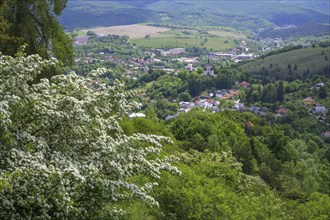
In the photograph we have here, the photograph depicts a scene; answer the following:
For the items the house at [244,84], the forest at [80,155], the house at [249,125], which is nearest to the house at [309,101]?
the house at [244,84]

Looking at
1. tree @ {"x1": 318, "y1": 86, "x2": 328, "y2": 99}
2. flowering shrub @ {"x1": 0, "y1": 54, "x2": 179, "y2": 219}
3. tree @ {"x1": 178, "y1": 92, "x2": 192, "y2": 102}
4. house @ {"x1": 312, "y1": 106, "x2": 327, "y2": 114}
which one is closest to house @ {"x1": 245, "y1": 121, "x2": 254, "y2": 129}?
house @ {"x1": 312, "y1": 106, "x2": 327, "y2": 114}

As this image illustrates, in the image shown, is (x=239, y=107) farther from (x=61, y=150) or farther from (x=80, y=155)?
(x=61, y=150)

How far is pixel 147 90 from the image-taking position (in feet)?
519

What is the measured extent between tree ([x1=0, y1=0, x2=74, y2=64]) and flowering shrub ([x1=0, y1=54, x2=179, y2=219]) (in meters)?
9.05

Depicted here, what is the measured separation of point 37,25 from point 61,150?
1237 cm

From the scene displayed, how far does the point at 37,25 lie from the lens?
21297 millimetres

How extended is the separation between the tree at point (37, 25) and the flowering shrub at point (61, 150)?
29.7 ft

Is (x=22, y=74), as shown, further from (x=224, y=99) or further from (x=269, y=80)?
(x=269, y=80)

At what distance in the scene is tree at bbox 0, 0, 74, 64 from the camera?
2030cm

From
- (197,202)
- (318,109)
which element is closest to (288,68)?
(318,109)

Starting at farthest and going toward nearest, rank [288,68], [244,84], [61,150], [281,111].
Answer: [288,68]
[244,84]
[281,111]
[61,150]

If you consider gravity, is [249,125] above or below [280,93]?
above

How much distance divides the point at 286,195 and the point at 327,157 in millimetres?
49315

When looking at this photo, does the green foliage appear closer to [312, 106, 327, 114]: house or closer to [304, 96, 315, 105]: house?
[312, 106, 327, 114]: house
